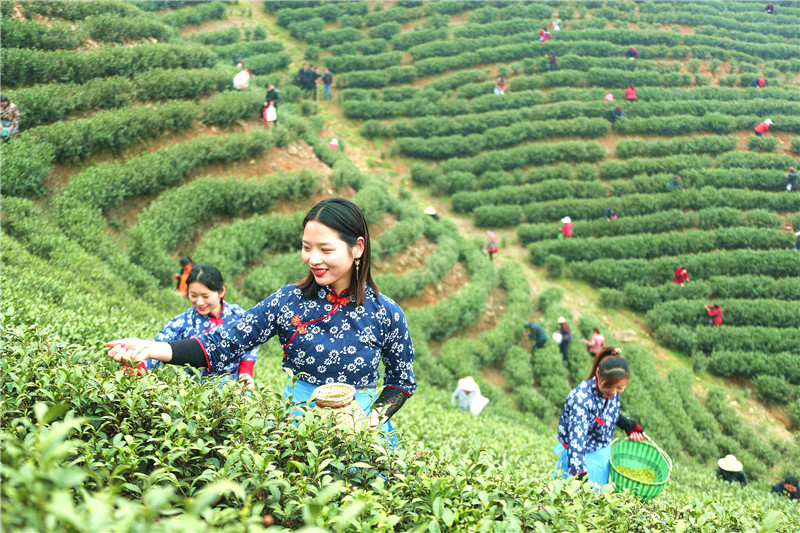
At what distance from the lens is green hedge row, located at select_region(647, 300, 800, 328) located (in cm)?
1339

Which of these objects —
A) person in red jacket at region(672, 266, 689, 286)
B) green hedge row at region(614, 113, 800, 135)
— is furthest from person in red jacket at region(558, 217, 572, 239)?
green hedge row at region(614, 113, 800, 135)

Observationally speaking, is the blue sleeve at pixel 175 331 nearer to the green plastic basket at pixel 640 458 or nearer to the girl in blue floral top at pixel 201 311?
the girl in blue floral top at pixel 201 311

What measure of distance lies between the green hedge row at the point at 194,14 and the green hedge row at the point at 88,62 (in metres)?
10.9

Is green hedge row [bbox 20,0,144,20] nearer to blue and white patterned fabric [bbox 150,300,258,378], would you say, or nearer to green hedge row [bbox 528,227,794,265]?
blue and white patterned fabric [bbox 150,300,258,378]

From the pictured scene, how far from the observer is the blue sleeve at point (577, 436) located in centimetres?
325

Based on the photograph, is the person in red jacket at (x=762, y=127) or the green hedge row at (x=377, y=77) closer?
the person in red jacket at (x=762, y=127)

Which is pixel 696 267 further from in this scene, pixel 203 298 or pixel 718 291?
pixel 203 298

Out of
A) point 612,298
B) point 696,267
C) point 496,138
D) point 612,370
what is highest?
point 612,370

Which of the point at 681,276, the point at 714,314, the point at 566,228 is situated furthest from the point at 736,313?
the point at 566,228

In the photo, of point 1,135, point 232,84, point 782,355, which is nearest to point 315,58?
point 232,84

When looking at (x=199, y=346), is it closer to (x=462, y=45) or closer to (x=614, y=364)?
(x=614, y=364)

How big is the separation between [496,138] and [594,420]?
16.5m

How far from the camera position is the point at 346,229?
2293 mm

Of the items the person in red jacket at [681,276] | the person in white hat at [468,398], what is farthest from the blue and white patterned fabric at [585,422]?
the person in red jacket at [681,276]
